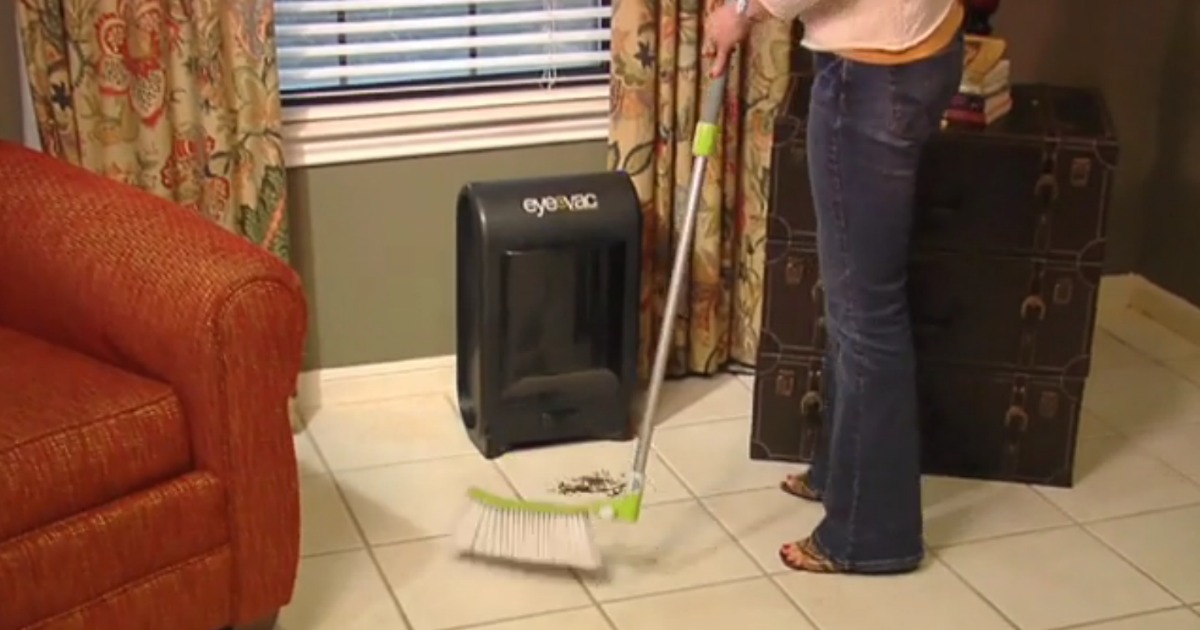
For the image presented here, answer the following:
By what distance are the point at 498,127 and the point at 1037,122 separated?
106cm

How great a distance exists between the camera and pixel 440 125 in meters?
3.20

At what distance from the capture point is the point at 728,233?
3367mm

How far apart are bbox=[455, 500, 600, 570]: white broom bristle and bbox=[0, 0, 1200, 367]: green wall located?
724mm

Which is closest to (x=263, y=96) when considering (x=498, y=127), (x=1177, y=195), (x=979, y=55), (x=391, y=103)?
(x=391, y=103)

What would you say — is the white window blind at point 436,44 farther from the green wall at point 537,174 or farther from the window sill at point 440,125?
the green wall at point 537,174

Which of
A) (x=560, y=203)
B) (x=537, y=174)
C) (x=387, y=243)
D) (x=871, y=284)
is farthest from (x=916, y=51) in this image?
(x=387, y=243)

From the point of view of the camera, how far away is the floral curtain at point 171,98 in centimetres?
277

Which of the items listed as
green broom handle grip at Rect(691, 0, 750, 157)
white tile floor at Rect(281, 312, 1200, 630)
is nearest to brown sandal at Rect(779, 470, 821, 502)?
white tile floor at Rect(281, 312, 1200, 630)

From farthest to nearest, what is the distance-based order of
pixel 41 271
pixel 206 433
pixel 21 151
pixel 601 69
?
pixel 601 69, pixel 21 151, pixel 41 271, pixel 206 433

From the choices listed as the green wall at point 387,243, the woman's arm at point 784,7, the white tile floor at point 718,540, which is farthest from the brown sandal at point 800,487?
the woman's arm at point 784,7

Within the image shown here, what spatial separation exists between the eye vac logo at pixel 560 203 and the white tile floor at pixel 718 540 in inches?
18.7

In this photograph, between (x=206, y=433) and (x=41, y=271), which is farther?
(x=41, y=271)

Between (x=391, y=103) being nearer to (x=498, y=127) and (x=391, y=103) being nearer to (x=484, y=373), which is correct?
(x=498, y=127)

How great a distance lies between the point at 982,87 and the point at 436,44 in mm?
1087
